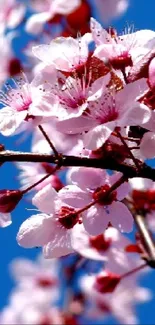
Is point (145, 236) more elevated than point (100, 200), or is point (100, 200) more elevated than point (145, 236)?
point (100, 200)

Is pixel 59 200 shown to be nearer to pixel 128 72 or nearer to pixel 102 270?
pixel 128 72

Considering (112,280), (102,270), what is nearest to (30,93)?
(112,280)

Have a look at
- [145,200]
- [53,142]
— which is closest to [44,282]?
[53,142]

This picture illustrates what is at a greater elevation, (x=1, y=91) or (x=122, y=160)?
(x=1, y=91)

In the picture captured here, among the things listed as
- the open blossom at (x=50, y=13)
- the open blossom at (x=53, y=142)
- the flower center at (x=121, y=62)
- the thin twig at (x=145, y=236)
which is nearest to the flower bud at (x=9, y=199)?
the flower center at (x=121, y=62)

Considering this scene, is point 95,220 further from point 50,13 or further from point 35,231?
point 50,13

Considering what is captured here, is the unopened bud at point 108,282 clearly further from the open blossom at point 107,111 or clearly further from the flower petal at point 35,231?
the open blossom at point 107,111

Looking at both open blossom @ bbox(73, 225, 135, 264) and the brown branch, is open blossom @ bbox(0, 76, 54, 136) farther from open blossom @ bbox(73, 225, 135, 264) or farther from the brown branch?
open blossom @ bbox(73, 225, 135, 264)
